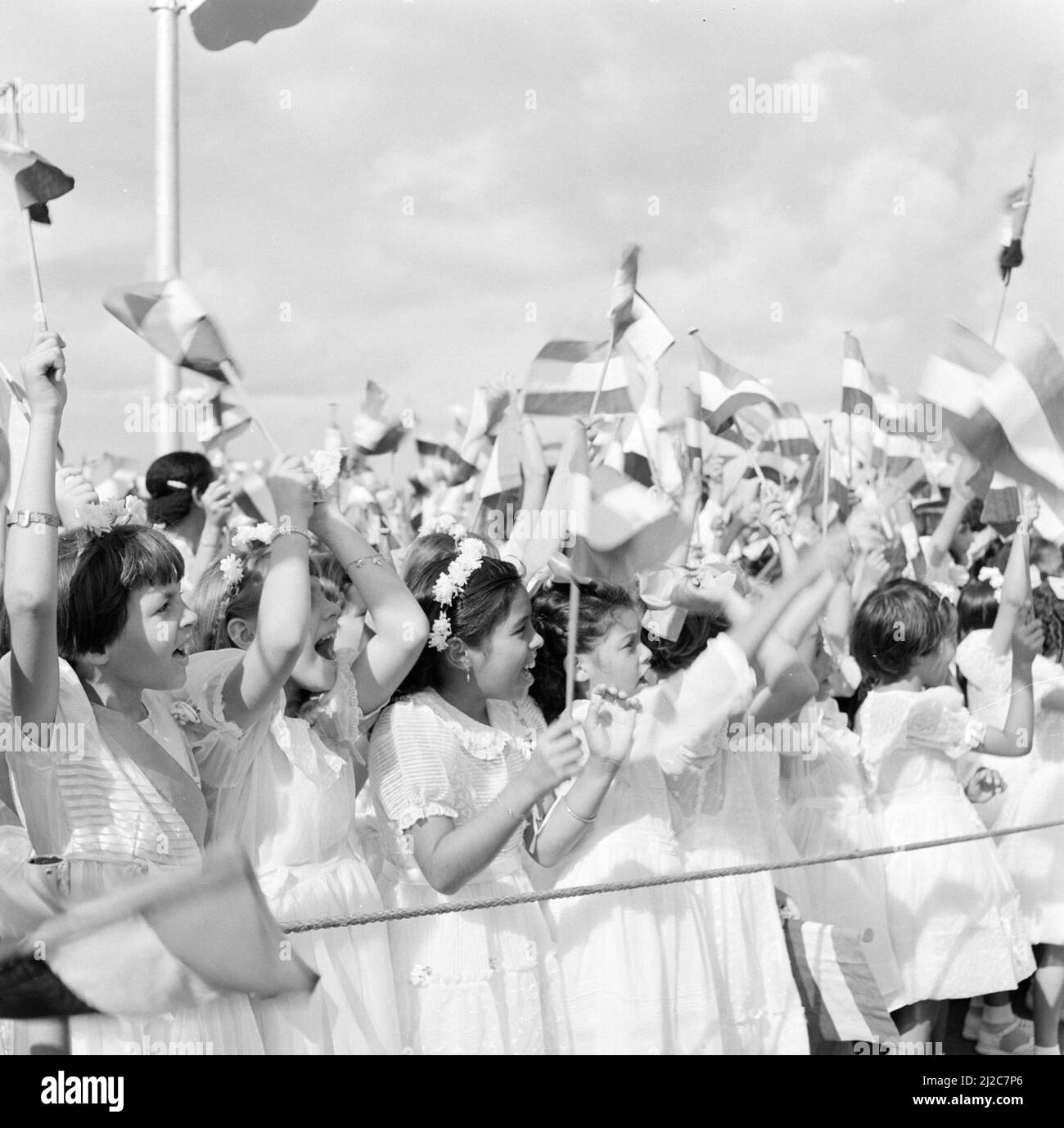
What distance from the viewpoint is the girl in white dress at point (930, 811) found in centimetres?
405

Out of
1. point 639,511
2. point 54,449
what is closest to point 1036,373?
point 639,511

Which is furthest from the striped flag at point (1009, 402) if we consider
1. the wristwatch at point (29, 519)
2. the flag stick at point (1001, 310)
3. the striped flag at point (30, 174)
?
the wristwatch at point (29, 519)

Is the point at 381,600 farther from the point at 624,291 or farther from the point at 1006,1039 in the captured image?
the point at 1006,1039

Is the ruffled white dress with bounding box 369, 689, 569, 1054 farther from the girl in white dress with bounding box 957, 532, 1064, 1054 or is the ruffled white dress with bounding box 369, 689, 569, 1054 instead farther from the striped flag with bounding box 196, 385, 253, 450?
the striped flag with bounding box 196, 385, 253, 450

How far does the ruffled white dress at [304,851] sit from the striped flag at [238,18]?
1.63 metres

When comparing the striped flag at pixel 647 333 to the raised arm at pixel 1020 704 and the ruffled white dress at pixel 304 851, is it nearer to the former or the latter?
the raised arm at pixel 1020 704

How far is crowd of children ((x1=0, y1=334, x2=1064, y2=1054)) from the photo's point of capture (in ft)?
8.33

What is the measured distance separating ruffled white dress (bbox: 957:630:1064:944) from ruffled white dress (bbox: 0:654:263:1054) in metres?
2.93

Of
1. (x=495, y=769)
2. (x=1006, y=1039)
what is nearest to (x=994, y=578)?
(x=1006, y=1039)

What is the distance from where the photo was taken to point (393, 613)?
9.57 feet

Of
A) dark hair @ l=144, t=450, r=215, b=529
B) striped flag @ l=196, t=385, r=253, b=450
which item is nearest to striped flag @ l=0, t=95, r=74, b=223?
dark hair @ l=144, t=450, r=215, b=529

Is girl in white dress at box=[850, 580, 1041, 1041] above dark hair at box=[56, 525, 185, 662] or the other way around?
the other way around
